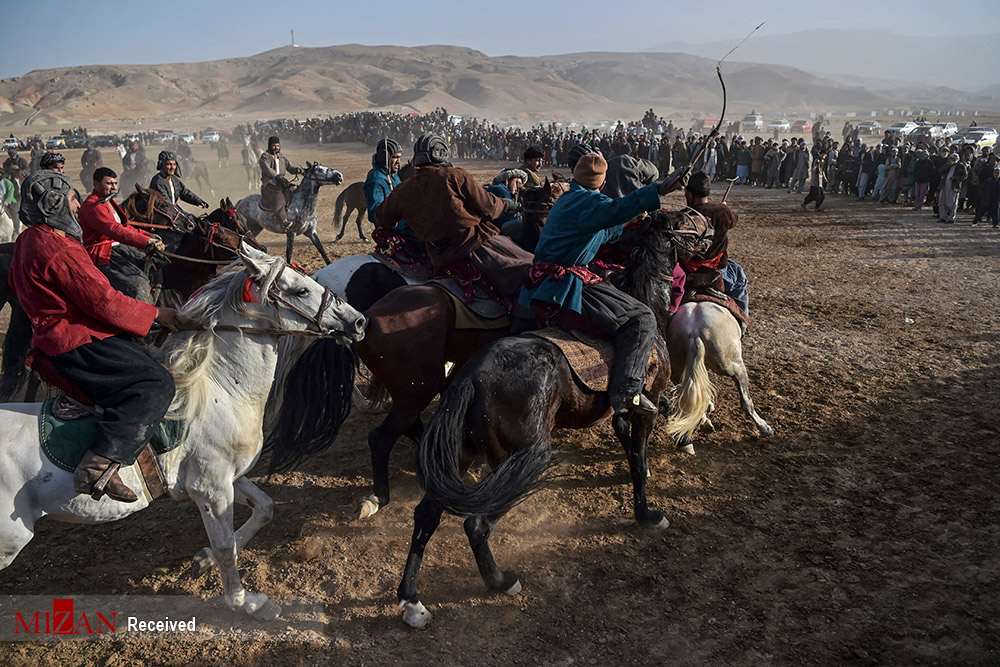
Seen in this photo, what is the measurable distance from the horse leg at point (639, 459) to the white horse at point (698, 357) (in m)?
0.70

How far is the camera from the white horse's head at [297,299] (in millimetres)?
3551

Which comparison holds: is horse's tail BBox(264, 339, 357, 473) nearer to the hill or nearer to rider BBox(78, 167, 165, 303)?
rider BBox(78, 167, 165, 303)

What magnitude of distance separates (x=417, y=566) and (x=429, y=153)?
330 centimetres

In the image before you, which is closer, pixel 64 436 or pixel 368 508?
pixel 64 436

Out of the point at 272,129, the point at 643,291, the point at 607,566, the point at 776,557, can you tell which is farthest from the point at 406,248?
the point at 272,129

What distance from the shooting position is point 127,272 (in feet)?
21.4

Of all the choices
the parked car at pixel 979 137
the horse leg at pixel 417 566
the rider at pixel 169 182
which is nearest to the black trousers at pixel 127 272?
the rider at pixel 169 182

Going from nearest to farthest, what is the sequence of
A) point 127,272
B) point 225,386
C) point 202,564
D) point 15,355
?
1. point 225,386
2. point 202,564
3. point 15,355
4. point 127,272

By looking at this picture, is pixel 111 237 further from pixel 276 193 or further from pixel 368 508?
A: pixel 276 193

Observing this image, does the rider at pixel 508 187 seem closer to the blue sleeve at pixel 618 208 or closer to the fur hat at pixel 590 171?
the fur hat at pixel 590 171

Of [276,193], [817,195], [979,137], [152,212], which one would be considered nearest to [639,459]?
[152,212]

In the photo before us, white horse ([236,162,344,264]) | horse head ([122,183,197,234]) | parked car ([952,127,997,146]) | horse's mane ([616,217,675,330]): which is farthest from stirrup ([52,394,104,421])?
parked car ([952,127,997,146])

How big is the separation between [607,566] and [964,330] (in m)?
7.08

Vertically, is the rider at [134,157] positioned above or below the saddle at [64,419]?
above
